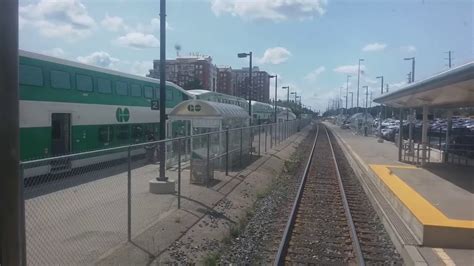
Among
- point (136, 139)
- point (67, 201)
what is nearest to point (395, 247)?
point (67, 201)

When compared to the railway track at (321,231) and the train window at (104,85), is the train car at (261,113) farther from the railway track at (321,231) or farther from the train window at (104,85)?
the railway track at (321,231)

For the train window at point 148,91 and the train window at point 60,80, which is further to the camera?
the train window at point 148,91

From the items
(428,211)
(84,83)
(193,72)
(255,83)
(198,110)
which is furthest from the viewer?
(255,83)

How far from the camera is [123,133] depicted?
74.3ft

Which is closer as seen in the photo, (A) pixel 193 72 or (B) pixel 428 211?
(B) pixel 428 211

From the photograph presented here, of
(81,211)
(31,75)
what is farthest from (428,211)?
(31,75)

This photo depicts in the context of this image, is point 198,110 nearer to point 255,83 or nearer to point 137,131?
point 137,131

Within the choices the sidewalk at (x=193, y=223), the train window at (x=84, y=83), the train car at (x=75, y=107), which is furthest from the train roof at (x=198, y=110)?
the train window at (x=84, y=83)

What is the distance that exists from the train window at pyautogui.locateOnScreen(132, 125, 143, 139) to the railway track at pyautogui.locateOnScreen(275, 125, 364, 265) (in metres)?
9.83

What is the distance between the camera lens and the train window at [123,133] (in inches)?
871

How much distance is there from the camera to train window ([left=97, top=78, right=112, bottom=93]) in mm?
19750

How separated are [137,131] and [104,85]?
15.0 ft

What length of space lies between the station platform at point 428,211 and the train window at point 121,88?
1124cm

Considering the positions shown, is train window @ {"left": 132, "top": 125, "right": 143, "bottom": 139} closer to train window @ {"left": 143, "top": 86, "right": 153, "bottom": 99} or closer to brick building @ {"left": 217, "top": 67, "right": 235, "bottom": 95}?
train window @ {"left": 143, "top": 86, "right": 153, "bottom": 99}
